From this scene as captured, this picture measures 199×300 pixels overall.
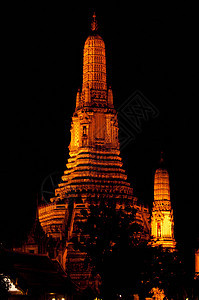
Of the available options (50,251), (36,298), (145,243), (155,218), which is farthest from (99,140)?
(36,298)

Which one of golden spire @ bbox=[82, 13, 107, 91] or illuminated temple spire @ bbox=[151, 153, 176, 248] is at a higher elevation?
golden spire @ bbox=[82, 13, 107, 91]

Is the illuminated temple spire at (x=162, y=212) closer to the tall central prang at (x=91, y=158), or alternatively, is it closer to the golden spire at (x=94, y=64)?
the tall central prang at (x=91, y=158)

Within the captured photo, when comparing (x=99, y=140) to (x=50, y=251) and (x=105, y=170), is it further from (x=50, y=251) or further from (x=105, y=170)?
(x=50, y=251)

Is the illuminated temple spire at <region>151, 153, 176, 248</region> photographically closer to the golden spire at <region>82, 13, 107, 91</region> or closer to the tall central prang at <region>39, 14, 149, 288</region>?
the tall central prang at <region>39, 14, 149, 288</region>

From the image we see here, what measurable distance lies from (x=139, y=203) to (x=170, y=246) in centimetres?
401

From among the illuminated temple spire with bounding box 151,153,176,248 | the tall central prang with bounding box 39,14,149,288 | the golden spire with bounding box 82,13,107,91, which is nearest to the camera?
the tall central prang with bounding box 39,14,149,288

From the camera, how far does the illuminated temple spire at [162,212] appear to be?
7350 cm

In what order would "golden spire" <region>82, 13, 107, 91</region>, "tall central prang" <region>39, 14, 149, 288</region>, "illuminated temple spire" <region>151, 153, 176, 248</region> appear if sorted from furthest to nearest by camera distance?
"golden spire" <region>82, 13, 107, 91</region>
"illuminated temple spire" <region>151, 153, 176, 248</region>
"tall central prang" <region>39, 14, 149, 288</region>

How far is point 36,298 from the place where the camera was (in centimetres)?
4734

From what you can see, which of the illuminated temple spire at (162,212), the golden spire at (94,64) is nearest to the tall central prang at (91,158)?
the golden spire at (94,64)

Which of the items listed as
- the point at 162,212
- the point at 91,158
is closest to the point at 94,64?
the point at 91,158

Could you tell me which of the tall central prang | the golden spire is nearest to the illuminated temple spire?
the tall central prang

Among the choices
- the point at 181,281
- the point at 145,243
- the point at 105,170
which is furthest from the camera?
the point at 105,170

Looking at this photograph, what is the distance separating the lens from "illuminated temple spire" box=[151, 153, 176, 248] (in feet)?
241
